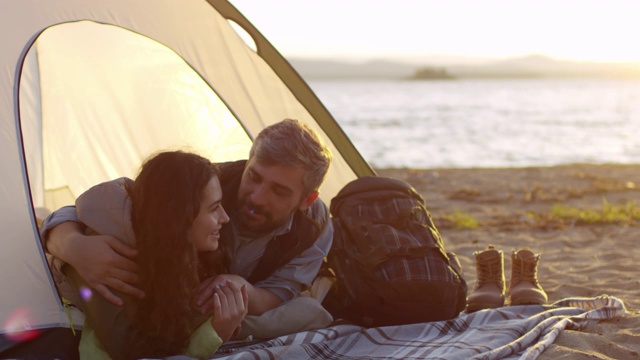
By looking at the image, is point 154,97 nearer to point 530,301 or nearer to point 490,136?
point 530,301

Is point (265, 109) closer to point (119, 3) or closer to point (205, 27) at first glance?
point (205, 27)

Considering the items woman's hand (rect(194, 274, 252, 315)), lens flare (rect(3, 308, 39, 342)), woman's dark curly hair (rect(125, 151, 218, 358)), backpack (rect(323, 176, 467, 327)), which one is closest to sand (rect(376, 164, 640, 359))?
backpack (rect(323, 176, 467, 327))

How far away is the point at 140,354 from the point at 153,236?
431 millimetres

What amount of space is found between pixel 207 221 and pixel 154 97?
1687 mm

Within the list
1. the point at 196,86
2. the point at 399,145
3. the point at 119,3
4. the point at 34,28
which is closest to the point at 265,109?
the point at 196,86

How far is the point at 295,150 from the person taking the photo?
9.90 feet

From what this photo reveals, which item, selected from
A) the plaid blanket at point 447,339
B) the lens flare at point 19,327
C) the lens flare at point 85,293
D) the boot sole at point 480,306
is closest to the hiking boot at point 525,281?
the boot sole at point 480,306

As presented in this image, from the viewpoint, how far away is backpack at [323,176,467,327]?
11.0ft

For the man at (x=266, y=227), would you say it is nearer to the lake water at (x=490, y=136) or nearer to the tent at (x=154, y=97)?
the tent at (x=154, y=97)

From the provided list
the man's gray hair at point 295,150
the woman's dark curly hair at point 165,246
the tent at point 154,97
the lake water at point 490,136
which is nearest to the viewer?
the woman's dark curly hair at point 165,246

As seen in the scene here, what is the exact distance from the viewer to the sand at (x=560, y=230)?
328cm

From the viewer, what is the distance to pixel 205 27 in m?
3.94

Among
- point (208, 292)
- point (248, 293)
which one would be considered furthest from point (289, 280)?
point (208, 292)

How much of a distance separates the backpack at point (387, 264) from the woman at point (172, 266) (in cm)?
74
